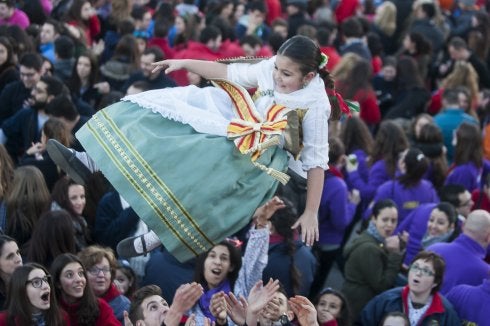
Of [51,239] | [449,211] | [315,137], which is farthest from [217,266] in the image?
[449,211]

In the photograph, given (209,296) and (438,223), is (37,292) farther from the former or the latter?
(438,223)

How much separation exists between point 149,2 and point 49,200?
8.14 m

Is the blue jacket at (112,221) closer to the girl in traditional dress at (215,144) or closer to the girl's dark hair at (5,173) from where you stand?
the girl's dark hair at (5,173)

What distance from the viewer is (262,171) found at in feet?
21.6


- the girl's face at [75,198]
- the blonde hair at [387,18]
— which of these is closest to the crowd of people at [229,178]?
the girl's face at [75,198]

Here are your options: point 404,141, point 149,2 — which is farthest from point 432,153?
point 149,2

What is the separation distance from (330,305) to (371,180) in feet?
8.82

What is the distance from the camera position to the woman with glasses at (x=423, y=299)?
8469mm

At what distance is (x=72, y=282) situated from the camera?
7.58m

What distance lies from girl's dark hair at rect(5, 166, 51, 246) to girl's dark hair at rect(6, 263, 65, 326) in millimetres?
1515

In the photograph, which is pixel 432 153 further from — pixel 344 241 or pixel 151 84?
pixel 151 84

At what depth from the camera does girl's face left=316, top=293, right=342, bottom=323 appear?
855cm

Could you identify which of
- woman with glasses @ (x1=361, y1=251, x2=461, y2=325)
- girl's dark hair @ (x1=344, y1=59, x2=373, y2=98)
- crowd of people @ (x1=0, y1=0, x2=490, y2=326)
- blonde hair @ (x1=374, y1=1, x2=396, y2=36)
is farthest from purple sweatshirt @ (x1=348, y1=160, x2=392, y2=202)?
blonde hair @ (x1=374, y1=1, x2=396, y2=36)

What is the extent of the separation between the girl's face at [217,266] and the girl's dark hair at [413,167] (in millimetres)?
2712
